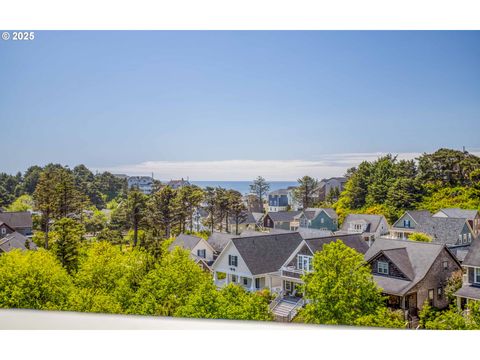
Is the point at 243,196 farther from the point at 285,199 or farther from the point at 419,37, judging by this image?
the point at 419,37

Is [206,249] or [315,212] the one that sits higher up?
[315,212]

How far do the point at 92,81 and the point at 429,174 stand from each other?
5573mm

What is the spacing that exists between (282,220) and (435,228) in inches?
92.1

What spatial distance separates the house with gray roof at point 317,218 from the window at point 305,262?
0.63 metres

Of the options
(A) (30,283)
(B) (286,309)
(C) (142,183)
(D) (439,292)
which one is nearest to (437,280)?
(D) (439,292)

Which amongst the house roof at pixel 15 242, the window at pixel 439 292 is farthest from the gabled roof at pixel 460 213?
the house roof at pixel 15 242

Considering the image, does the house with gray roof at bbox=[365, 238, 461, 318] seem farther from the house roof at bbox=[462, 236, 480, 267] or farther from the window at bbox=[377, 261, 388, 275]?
the house roof at bbox=[462, 236, 480, 267]

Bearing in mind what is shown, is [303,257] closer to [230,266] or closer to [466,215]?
[230,266]

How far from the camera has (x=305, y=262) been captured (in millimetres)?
7941

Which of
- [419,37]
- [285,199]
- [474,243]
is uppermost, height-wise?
[419,37]

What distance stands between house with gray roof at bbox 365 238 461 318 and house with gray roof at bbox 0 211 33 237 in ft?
18.5

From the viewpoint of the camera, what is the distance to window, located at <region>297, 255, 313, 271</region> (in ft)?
25.9
